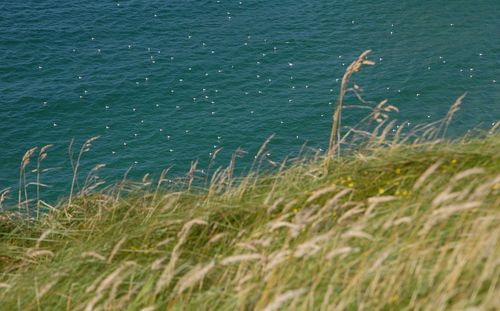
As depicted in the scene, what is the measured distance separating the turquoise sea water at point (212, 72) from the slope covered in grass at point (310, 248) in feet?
63.4

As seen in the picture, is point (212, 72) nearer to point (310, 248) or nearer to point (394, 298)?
point (310, 248)

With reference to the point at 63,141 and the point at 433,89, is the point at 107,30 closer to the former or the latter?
the point at 63,141

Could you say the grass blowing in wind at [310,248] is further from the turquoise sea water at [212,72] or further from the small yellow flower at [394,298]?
the turquoise sea water at [212,72]

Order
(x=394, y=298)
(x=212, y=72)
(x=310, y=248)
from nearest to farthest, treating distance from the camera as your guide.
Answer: (x=394, y=298) → (x=310, y=248) → (x=212, y=72)

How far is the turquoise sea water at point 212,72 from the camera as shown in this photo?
2859cm

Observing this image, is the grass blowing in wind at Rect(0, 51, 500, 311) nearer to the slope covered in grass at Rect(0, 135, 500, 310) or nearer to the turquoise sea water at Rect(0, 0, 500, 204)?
the slope covered in grass at Rect(0, 135, 500, 310)

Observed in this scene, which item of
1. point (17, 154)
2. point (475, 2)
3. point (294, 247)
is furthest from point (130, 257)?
point (475, 2)

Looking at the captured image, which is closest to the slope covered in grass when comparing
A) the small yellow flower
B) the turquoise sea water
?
the small yellow flower

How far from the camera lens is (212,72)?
3412cm

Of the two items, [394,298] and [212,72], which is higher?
[394,298]

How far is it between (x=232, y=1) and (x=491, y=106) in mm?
18182

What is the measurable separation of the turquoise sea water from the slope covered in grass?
1932 cm

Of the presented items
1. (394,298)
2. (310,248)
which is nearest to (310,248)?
(310,248)

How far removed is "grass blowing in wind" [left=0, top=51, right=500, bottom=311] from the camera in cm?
410
